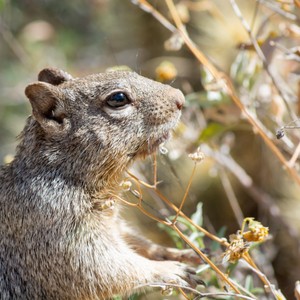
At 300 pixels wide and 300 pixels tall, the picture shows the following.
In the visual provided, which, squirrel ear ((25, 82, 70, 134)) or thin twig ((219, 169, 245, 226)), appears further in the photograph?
thin twig ((219, 169, 245, 226))

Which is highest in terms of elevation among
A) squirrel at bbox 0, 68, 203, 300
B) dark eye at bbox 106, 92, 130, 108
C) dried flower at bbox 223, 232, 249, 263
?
dark eye at bbox 106, 92, 130, 108

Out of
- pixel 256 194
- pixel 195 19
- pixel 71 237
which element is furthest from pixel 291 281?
pixel 195 19

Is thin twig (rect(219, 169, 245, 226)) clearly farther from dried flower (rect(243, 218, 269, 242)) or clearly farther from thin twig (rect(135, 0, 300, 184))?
dried flower (rect(243, 218, 269, 242))

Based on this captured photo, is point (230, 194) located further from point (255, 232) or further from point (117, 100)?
point (255, 232)

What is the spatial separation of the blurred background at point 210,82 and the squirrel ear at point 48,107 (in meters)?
0.54

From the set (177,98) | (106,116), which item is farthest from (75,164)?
(177,98)

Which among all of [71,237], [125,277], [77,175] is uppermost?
[77,175]

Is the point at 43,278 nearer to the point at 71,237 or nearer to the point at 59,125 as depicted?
the point at 71,237

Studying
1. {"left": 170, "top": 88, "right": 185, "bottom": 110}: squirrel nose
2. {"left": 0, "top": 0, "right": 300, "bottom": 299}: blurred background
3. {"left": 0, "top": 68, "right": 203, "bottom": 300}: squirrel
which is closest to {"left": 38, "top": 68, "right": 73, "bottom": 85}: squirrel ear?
{"left": 0, "top": 68, "right": 203, "bottom": 300}: squirrel

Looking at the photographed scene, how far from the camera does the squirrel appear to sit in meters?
3.24

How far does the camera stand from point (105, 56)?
279 inches

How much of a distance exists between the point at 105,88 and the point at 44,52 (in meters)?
3.46

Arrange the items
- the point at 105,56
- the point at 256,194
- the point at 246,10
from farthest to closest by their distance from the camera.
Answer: the point at 105,56
the point at 246,10
the point at 256,194

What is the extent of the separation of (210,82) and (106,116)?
64 centimetres
